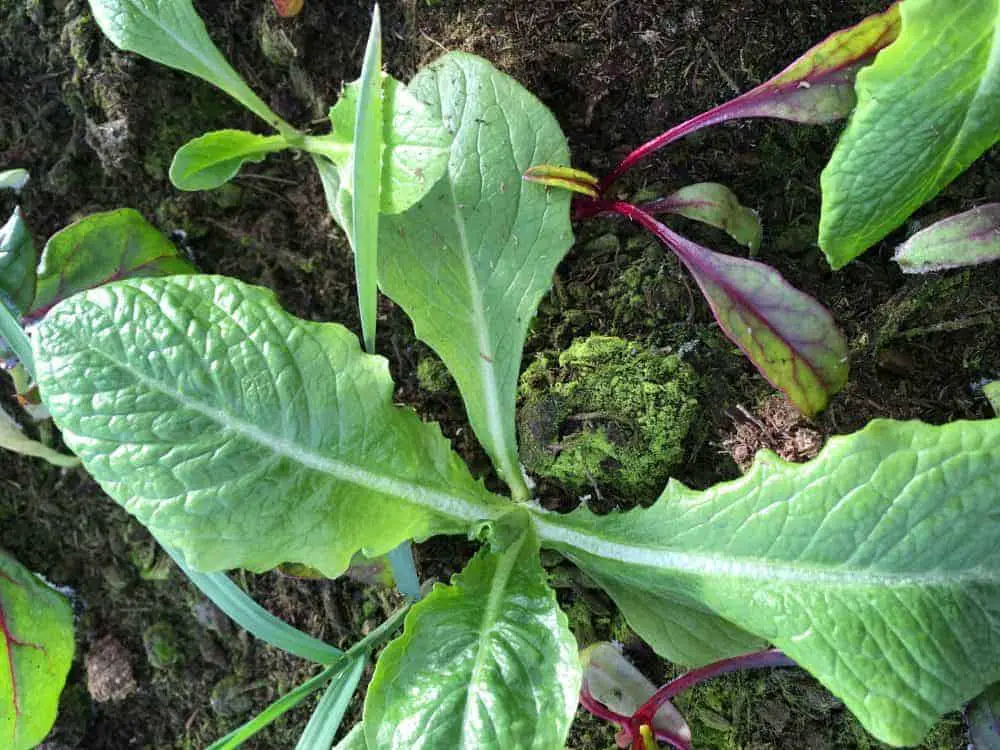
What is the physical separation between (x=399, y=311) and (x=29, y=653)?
0.77 m

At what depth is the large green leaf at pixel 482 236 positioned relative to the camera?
1.04 metres

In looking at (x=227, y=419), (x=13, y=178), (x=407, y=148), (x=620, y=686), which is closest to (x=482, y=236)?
(x=407, y=148)

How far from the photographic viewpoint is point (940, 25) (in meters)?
0.78

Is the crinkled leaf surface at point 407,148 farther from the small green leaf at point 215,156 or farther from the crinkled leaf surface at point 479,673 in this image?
the crinkled leaf surface at point 479,673

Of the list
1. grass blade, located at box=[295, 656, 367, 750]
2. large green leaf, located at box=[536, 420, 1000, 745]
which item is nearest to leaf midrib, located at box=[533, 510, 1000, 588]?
large green leaf, located at box=[536, 420, 1000, 745]

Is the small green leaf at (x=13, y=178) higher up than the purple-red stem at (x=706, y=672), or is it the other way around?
the small green leaf at (x=13, y=178)

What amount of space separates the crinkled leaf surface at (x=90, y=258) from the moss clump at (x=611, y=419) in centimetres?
60

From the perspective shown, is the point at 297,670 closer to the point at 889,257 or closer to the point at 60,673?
the point at 60,673

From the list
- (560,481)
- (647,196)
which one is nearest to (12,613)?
(560,481)

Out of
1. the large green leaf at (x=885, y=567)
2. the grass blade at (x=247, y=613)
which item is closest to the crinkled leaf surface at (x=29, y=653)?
the grass blade at (x=247, y=613)

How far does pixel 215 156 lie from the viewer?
44.7 inches

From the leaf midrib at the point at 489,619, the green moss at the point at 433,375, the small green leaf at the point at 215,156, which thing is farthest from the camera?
the green moss at the point at 433,375

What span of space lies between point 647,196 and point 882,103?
34 cm

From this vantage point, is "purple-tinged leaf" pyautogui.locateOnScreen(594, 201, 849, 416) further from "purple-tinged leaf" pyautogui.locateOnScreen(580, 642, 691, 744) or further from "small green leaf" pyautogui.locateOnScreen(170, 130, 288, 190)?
"small green leaf" pyautogui.locateOnScreen(170, 130, 288, 190)
